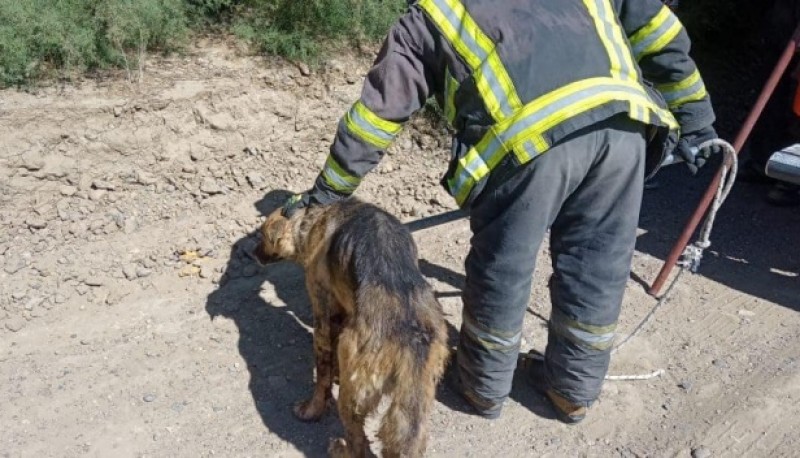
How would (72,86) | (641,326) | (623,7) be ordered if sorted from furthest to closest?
(72,86) → (641,326) → (623,7)

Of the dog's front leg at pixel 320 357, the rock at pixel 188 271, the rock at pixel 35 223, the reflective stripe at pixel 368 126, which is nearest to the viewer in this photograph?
the reflective stripe at pixel 368 126

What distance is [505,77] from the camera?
3248 mm

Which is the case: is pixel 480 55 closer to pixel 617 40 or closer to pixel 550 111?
pixel 550 111

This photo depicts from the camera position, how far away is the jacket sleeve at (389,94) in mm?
3375

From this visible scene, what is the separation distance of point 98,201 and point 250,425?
1.86 m

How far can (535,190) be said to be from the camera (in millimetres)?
3424

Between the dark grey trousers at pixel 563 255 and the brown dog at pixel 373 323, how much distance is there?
0.39m

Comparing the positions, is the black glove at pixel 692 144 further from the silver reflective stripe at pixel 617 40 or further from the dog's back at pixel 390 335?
the dog's back at pixel 390 335

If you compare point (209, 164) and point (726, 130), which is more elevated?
point (209, 164)

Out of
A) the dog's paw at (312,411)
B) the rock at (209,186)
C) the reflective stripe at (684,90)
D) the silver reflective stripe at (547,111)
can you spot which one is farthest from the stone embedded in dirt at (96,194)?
the reflective stripe at (684,90)

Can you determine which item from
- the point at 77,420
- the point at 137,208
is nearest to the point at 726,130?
the point at 137,208

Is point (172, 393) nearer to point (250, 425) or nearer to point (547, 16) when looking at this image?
point (250, 425)

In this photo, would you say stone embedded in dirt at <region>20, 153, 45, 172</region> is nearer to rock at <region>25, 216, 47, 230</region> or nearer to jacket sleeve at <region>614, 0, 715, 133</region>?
rock at <region>25, 216, 47, 230</region>

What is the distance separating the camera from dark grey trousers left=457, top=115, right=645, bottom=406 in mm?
3449
